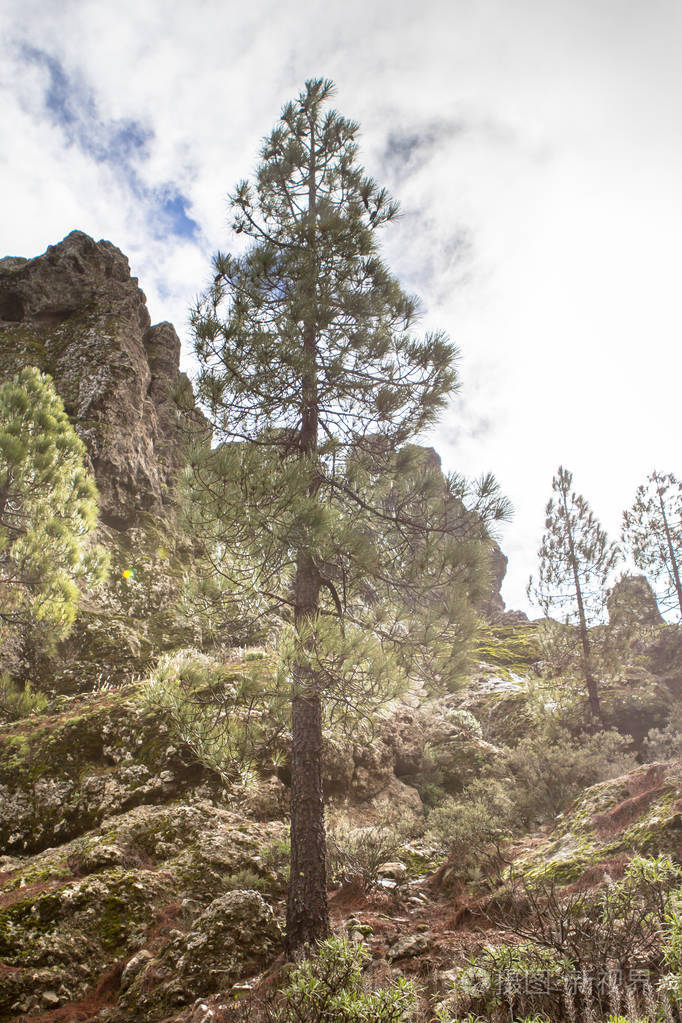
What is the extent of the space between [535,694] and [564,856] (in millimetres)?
9774

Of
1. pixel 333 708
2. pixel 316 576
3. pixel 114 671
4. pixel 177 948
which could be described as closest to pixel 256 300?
pixel 316 576

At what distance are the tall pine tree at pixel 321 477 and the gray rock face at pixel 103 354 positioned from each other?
1043 cm

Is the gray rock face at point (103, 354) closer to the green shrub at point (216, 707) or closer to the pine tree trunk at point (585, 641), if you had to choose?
the green shrub at point (216, 707)

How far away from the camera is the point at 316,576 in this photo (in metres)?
5.88

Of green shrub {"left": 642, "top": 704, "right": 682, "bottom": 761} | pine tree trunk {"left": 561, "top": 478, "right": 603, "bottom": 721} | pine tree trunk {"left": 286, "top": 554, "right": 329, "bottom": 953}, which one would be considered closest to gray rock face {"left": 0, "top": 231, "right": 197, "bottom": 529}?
pine tree trunk {"left": 286, "top": 554, "right": 329, "bottom": 953}

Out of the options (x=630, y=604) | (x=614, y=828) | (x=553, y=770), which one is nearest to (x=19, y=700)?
(x=614, y=828)

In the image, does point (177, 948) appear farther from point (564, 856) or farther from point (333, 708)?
point (564, 856)

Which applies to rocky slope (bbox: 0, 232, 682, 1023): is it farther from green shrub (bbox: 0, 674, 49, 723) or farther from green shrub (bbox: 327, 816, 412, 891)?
green shrub (bbox: 0, 674, 49, 723)

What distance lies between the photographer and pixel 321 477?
626 cm

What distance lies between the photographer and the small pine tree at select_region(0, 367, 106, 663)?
741cm

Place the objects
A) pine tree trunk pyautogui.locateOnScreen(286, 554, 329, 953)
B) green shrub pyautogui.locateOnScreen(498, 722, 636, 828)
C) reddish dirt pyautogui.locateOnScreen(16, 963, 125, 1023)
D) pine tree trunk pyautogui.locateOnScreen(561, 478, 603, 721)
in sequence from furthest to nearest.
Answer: pine tree trunk pyautogui.locateOnScreen(561, 478, 603, 721)
green shrub pyautogui.locateOnScreen(498, 722, 636, 828)
pine tree trunk pyautogui.locateOnScreen(286, 554, 329, 953)
reddish dirt pyautogui.locateOnScreen(16, 963, 125, 1023)

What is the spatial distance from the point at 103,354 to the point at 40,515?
38.2ft

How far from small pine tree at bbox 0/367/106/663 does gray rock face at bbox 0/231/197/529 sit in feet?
23.4

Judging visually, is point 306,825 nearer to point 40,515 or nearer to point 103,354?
point 40,515
